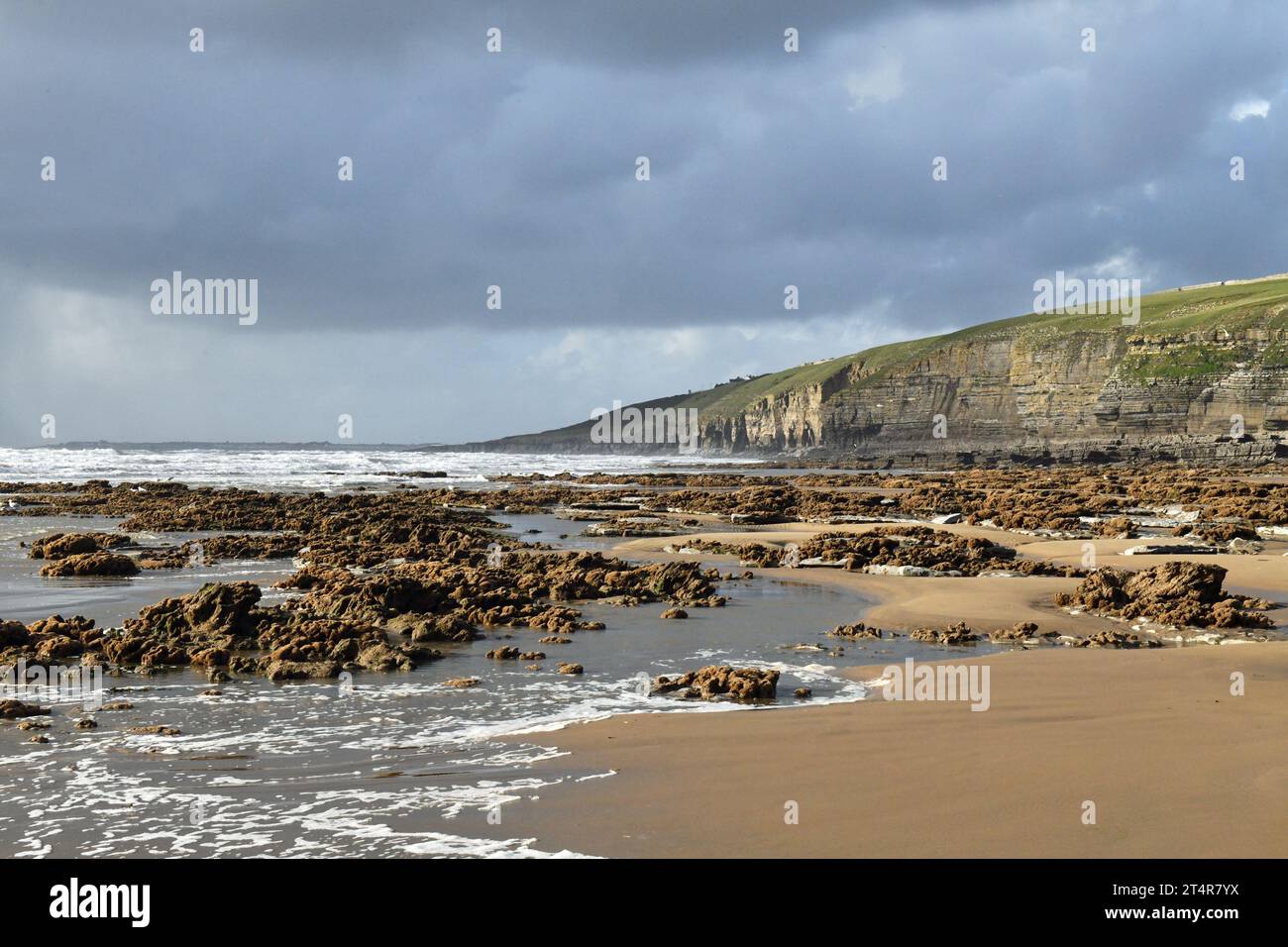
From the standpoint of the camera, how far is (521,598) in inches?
593

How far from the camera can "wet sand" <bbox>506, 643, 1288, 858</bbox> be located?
5.66 meters

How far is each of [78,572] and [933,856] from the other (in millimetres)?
18245

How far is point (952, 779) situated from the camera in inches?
269

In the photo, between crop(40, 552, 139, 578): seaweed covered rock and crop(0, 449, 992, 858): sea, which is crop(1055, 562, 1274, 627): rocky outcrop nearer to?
crop(0, 449, 992, 858): sea

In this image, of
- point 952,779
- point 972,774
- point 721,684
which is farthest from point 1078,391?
point 952,779

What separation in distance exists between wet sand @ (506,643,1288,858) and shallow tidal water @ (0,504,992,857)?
492 millimetres

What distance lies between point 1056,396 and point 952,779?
108m

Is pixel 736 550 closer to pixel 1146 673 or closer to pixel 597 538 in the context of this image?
pixel 597 538

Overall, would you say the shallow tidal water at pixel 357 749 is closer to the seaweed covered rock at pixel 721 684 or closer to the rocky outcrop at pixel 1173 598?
the seaweed covered rock at pixel 721 684

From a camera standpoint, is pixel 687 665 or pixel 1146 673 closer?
pixel 1146 673

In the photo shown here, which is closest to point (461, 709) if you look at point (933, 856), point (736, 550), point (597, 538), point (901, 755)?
point (901, 755)

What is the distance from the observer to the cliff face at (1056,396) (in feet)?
294

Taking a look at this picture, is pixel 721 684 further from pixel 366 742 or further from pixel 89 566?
pixel 89 566
